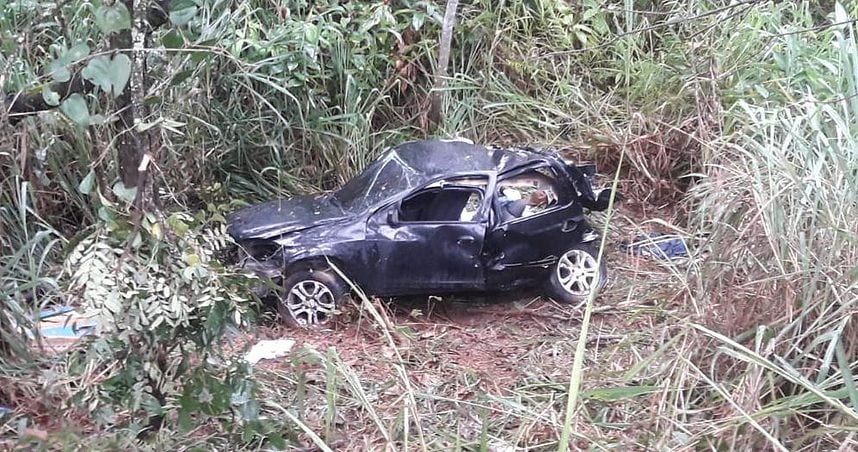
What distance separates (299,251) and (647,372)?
2034 mm

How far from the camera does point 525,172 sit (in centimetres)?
490

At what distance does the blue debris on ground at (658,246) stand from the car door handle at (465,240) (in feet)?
3.38

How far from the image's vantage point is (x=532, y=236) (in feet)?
15.8

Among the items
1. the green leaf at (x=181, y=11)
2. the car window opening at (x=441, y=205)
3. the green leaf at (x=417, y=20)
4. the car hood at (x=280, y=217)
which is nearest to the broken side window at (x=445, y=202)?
the car window opening at (x=441, y=205)

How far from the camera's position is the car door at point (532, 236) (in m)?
4.74

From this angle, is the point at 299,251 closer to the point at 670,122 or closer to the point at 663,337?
the point at 663,337

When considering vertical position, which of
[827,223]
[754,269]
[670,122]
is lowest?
[670,122]

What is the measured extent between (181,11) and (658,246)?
3286 mm

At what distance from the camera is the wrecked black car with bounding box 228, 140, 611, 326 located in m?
4.57

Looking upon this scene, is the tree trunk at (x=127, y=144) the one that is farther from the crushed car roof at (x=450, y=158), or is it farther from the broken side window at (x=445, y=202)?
the crushed car roof at (x=450, y=158)

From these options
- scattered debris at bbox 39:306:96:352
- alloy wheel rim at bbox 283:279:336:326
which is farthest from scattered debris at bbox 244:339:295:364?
scattered debris at bbox 39:306:96:352

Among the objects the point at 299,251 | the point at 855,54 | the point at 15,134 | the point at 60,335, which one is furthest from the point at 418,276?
the point at 855,54

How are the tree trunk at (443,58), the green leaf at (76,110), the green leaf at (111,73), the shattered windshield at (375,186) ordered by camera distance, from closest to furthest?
the green leaf at (111,73)
the green leaf at (76,110)
the shattered windshield at (375,186)
the tree trunk at (443,58)

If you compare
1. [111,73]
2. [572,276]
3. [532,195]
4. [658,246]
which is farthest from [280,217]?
[111,73]
